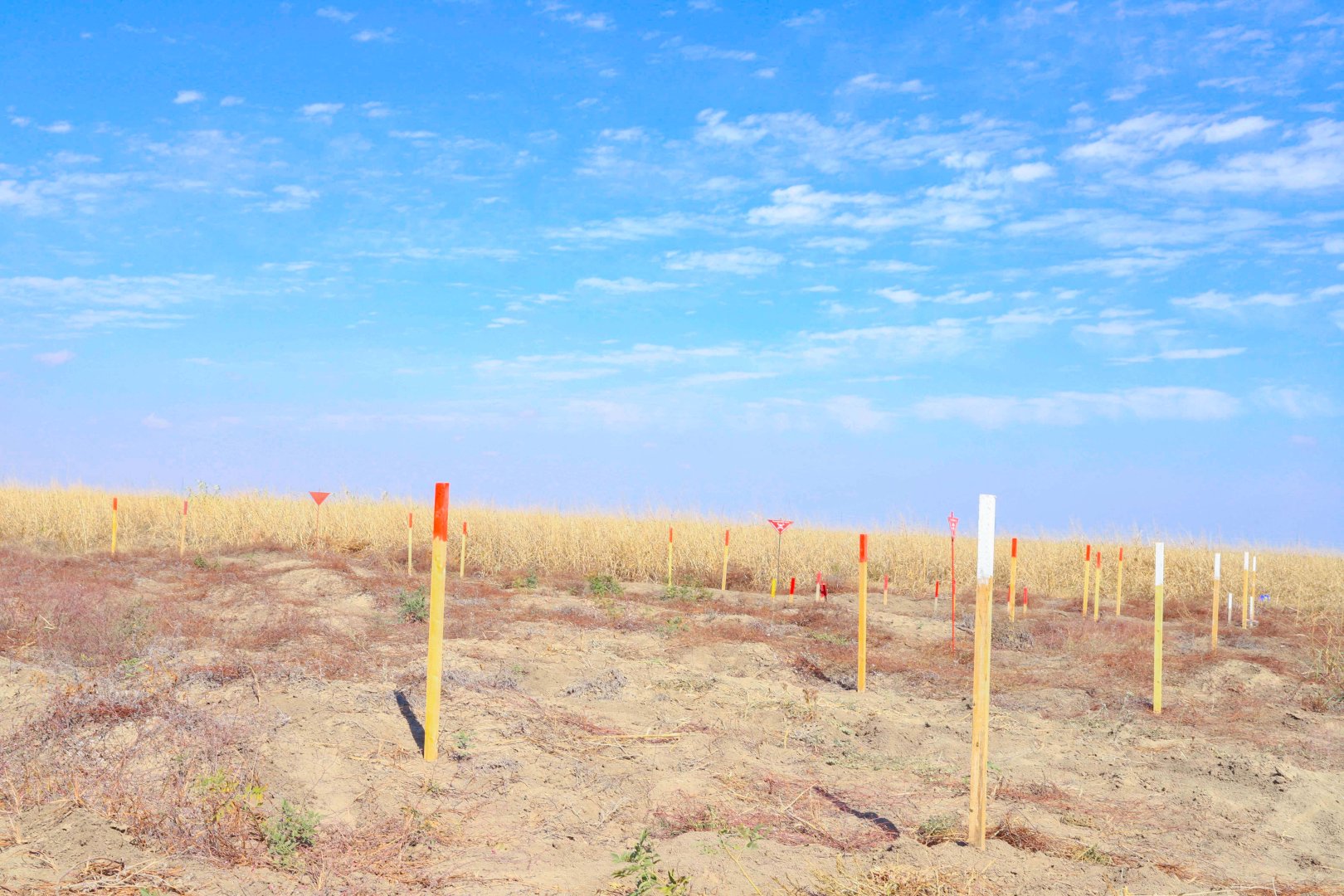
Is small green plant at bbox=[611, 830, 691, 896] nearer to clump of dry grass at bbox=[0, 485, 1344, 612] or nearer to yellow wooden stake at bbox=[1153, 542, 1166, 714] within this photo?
yellow wooden stake at bbox=[1153, 542, 1166, 714]

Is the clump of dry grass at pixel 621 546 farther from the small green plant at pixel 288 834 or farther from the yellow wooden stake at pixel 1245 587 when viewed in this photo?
the small green plant at pixel 288 834

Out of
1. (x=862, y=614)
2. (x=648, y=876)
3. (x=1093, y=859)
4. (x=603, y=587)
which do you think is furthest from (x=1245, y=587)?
(x=648, y=876)

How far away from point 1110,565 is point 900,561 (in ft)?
16.4

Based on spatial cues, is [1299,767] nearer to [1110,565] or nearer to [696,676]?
[696,676]

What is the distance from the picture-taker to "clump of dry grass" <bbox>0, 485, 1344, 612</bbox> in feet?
71.9

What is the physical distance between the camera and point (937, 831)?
18.1 ft

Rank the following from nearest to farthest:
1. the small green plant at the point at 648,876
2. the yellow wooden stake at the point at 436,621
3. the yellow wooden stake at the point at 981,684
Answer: the small green plant at the point at 648,876 → the yellow wooden stake at the point at 981,684 → the yellow wooden stake at the point at 436,621

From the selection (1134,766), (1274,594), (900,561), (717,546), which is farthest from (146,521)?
(1274,594)

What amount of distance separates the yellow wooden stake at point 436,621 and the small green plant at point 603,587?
1001 cm

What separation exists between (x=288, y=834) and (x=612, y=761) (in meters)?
2.47

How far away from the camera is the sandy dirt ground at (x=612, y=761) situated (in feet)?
16.3

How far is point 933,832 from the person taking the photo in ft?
18.1

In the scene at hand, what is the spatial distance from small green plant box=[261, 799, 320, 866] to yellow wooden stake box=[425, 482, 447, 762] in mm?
1214

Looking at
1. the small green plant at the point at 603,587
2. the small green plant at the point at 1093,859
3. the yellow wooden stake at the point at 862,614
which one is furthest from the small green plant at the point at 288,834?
the small green plant at the point at 603,587
